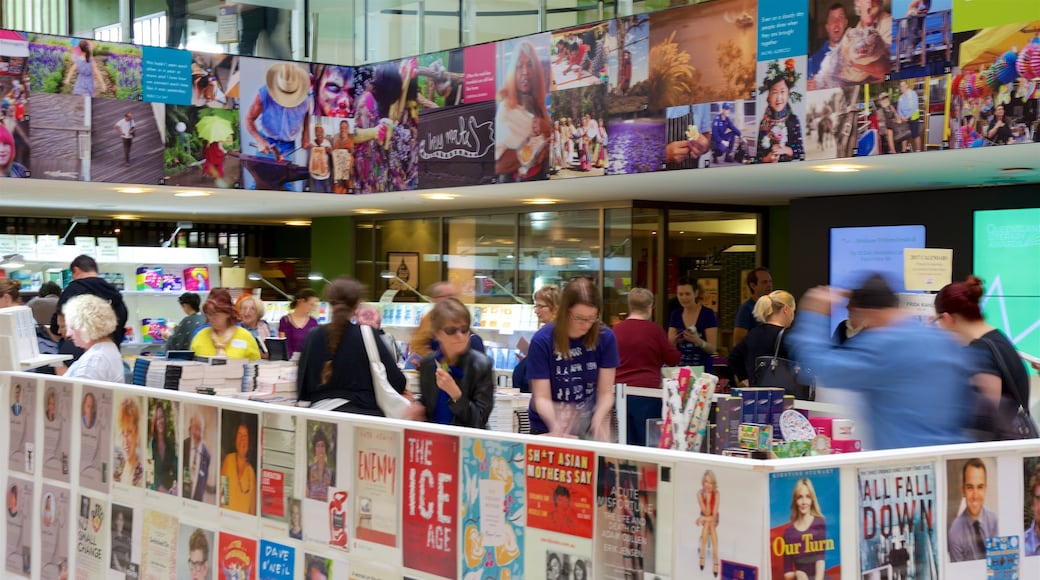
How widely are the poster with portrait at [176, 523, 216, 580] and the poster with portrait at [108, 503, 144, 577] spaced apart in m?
0.28

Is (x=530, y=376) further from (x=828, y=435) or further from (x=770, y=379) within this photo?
(x=770, y=379)

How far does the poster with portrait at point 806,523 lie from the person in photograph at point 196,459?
225 centimetres

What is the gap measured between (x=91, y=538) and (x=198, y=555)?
0.81 m

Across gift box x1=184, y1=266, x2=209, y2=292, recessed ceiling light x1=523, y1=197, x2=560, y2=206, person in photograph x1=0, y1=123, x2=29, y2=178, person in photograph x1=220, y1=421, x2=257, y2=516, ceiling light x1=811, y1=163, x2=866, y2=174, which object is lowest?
person in photograph x1=220, y1=421, x2=257, y2=516

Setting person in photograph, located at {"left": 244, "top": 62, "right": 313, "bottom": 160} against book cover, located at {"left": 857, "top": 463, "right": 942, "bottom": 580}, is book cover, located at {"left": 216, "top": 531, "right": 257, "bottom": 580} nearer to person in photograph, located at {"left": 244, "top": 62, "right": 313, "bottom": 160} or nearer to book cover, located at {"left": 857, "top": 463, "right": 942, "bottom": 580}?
book cover, located at {"left": 857, "top": 463, "right": 942, "bottom": 580}

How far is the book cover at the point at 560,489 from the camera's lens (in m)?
2.97

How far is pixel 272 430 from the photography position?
3.86 m

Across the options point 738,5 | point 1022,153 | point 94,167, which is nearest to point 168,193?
point 94,167

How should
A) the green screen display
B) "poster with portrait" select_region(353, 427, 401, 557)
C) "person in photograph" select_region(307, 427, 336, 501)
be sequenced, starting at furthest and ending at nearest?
1. the green screen display
2. "person in photograph" select_region(307, 427, 336, 501)
3. "poster with portrait" select_region(353, 427, 401, 557)

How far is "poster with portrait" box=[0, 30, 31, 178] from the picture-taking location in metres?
10.6

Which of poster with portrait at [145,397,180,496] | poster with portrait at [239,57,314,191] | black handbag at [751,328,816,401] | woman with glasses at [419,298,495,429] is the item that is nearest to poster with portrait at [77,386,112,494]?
poster with portrait at [145,397,180,496]

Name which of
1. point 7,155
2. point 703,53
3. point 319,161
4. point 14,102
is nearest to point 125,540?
point 703,53

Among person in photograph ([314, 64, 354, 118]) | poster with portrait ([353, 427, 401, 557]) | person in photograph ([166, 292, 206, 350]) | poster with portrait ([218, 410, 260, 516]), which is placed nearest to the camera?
poster with portrait ([353, 427, 401, 557])

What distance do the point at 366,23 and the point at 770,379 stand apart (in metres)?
7.84
